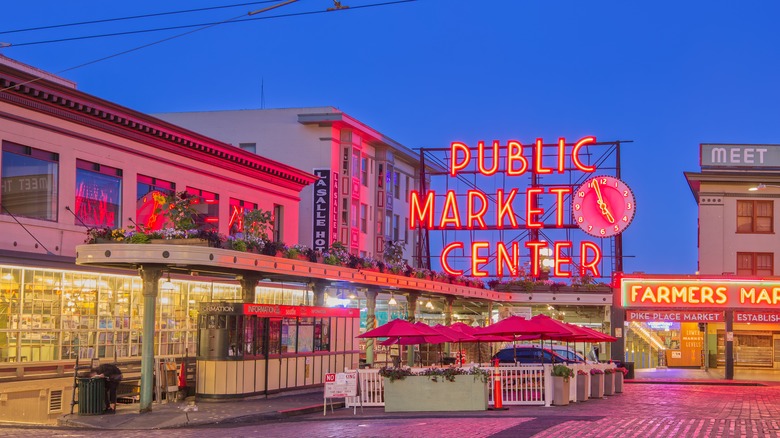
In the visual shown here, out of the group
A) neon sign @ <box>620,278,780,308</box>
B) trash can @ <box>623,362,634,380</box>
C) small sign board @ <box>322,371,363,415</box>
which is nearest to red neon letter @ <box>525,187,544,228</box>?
neon sign @ <box>620,278,780,308</box>

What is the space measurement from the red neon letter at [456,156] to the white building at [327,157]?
12.8 ft

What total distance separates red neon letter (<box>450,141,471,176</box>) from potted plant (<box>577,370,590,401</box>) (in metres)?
29.6

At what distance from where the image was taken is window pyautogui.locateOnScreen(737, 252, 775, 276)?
5778 centimetres

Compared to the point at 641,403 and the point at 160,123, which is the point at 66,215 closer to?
the point at 160,123

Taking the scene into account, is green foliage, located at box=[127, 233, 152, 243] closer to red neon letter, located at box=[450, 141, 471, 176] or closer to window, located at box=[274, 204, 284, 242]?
window, located at box=[274, 204, 284, 242]

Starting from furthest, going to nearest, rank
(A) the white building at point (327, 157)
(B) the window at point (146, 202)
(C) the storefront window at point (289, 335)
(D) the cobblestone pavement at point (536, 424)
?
(A) the white building at point (327, 157), (B) the window at point (146, 202), (C) the storefront window at point (289, 335), (D) the cobblestone pavement at point (536, 424)

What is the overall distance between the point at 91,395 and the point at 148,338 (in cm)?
194

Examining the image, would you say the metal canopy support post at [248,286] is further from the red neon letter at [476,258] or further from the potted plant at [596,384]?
the red neon letter at [476,258]

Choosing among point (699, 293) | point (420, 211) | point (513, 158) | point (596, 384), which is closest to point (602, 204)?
point (513, 158)

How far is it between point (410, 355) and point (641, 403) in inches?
483

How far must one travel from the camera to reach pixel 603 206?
57.9 meters

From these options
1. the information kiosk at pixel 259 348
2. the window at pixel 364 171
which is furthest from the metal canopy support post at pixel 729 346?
the information kiosk at pixel 259 348

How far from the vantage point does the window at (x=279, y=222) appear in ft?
154

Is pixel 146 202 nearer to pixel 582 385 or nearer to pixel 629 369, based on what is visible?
pixel 582 385
